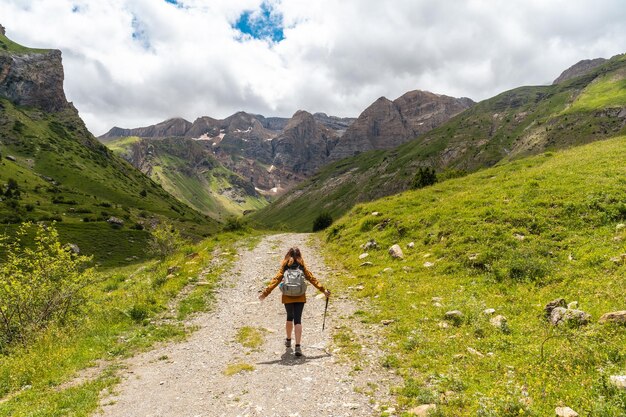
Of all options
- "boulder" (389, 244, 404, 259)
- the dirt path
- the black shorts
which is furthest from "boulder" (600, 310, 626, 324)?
"boulder" (389, 244, 404, 259)

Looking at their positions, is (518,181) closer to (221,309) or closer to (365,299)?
(365,299)

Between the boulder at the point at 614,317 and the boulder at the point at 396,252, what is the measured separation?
13.2 metres

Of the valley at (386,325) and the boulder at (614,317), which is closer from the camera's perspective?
the valley at (386,325)

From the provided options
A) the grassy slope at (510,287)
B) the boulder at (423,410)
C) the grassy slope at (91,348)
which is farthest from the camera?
the grassy slope at (91,348)

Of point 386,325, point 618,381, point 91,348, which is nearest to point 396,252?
point 386,325

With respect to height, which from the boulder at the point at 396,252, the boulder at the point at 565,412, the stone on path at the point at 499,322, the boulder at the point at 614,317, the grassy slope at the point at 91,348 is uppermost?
the boulder at the point at 396,252

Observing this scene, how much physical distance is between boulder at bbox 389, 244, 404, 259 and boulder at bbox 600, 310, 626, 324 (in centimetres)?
1319

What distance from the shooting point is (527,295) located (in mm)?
13609

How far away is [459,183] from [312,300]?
2399 centimetres

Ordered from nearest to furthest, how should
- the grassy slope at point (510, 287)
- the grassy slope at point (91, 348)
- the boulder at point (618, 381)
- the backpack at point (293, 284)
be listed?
the boulder at point (618, 381), the grassy slope at point (510, 287), the grassy slope at point (91, 348), the backpack at point (293, 284)

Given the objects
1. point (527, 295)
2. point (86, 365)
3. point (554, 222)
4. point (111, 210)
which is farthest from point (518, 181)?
point (111, 210)

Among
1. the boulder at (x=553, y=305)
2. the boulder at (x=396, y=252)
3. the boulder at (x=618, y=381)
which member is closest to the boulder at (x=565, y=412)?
the boulder at (x=618, y=381)

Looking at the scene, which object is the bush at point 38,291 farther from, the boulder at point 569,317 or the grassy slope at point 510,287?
the boulder at point 569,317

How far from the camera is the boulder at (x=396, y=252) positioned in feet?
75.4
